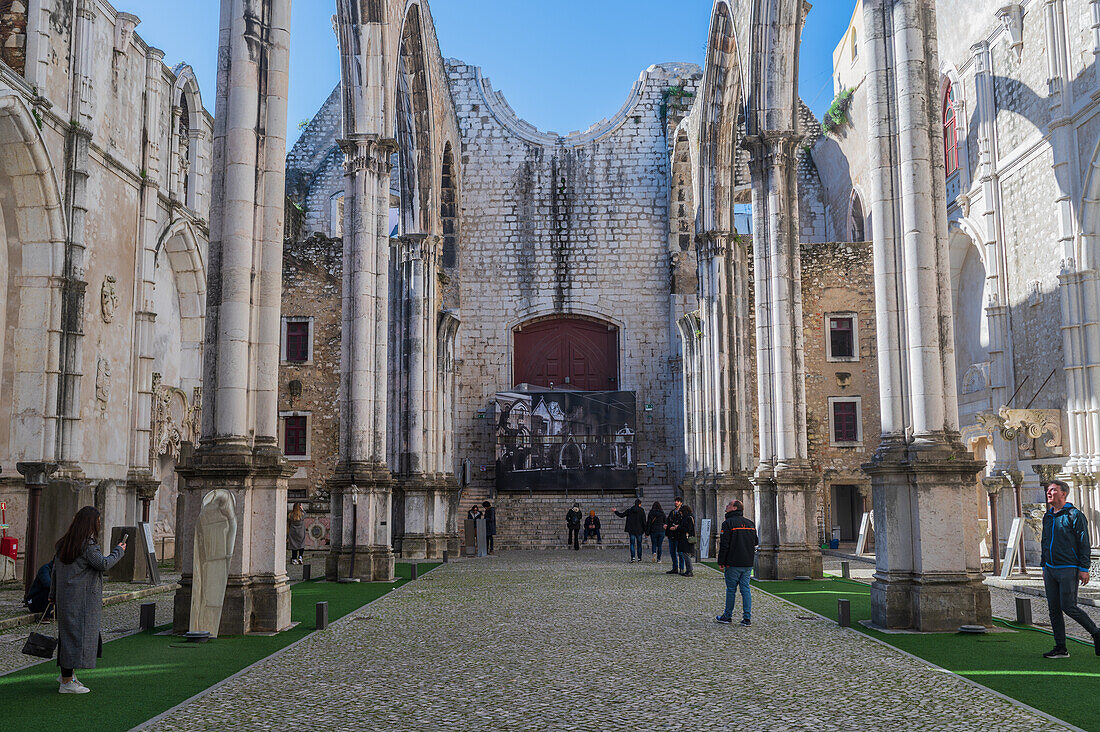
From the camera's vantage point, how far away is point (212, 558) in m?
9.27

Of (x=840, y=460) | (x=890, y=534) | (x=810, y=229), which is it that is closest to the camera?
(x=890, y=534)

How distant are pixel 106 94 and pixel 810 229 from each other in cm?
2259

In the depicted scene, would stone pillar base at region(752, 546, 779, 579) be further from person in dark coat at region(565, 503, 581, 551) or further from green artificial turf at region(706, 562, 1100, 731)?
person in dark coat at region(565, 503, 581, 551)

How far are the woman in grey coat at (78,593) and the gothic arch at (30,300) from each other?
11.3m

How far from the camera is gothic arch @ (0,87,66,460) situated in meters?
16.7

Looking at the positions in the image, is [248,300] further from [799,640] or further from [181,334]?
[181,334]

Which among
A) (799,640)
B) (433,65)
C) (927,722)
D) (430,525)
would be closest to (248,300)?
(799,640)

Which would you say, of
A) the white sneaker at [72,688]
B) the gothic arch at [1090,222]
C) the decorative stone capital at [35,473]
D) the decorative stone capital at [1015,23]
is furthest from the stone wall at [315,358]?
the white sneaker at [72,688]

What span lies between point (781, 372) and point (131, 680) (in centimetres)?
1159

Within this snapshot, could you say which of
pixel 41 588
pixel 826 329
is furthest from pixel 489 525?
pixel 41 588

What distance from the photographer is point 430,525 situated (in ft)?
73.3

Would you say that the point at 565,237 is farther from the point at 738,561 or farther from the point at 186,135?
the point at 738,561

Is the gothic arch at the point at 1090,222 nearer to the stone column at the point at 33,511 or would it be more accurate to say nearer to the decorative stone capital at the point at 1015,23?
the decorative stone capital at the point at 1015,23

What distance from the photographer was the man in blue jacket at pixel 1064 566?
758cm
